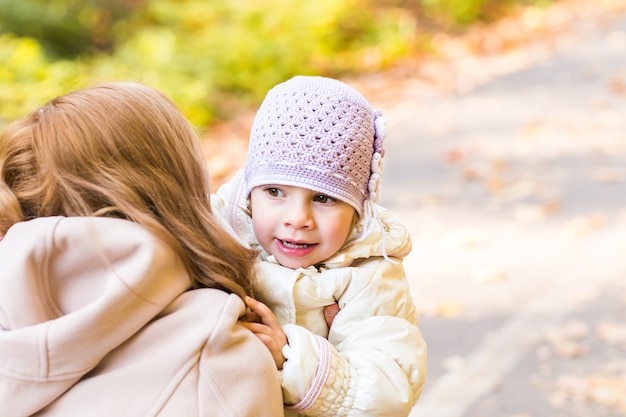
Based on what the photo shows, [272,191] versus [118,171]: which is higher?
[118,171]

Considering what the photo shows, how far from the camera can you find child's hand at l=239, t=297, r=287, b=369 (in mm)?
1922

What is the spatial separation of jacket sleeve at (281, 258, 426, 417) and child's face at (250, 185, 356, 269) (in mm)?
102

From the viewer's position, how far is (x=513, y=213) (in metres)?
6.64

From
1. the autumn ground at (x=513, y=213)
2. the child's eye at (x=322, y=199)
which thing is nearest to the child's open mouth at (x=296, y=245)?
the child's eye at (x=322, y=199)

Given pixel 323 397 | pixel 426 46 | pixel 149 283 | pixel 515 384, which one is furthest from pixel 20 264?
pixel 426 46

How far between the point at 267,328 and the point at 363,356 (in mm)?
261

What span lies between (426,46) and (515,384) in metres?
7.39

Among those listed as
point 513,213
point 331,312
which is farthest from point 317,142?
point 513,213

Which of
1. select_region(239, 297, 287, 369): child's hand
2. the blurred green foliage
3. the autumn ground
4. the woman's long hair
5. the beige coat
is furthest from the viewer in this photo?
the blurred green foliage

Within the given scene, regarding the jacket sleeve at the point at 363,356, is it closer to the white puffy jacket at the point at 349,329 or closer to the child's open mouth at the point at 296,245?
the white puffy jacket at the point at 349,329

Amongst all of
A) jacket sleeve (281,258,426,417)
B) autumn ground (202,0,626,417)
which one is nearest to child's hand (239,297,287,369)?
jacket sleeve (281,258,426,417)

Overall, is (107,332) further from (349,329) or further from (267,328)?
(349,329)

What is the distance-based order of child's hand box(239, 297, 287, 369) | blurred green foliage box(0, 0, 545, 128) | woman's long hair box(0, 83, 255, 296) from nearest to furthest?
woman's long hair box(0, 83, 255, 296) < child's hand box(239, 297, 287, 369) < blurred green foliage box(0, 0, 545, 128)

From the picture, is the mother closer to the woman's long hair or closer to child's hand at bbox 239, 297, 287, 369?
the woman's long hair
